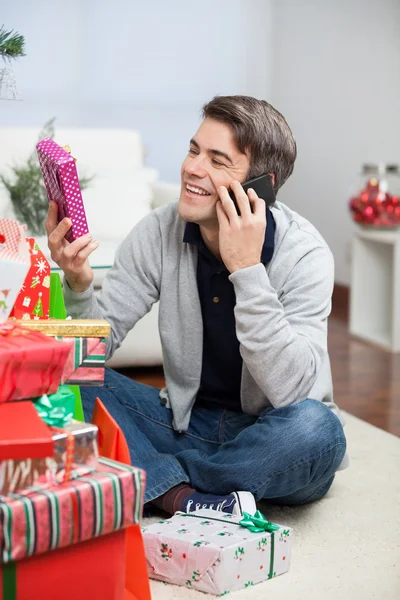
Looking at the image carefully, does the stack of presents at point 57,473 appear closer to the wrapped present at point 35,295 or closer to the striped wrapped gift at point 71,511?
the striped wrapped gift at point 71,511

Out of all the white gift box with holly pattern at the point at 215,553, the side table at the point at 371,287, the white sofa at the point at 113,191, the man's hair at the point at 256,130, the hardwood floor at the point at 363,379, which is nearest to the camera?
the white gift box with holly pattern at the point at 215,553

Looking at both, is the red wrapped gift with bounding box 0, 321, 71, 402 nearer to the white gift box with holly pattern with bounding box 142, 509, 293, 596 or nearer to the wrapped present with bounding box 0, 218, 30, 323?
the wrapped present with bounding box 0, 218, 30, 323

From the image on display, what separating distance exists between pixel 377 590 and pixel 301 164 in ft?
11.4

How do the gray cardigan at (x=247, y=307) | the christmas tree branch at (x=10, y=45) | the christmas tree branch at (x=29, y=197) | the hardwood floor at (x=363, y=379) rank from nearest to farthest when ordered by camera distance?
the christmas tree branch at (x=10, y=45) → the gray cardigan at (x=247, y=307) → the hardwood floor at (x=363, y=379) → the christmas tree branch at (x=29, y=197)

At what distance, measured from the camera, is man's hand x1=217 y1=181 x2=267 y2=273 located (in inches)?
61.7

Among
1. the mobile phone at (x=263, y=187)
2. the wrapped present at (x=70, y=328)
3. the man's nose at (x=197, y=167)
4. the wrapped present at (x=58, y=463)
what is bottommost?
the wrapped present at (x=58, y=463)

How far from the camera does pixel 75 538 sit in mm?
1071

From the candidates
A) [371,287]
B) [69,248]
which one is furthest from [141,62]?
[69,248]

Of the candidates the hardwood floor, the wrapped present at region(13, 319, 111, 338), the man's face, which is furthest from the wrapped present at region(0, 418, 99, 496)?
the hardwood floor

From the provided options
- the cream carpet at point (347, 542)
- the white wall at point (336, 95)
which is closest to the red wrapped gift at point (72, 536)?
the cream carpet at point (347, 542)

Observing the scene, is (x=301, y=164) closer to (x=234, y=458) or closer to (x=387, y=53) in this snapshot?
(x=387, y=53)

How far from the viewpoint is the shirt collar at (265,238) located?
1.71m

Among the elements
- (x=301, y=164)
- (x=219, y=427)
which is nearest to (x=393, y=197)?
(x=301, y=164)

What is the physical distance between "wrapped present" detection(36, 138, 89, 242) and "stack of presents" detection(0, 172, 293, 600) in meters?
0.16
